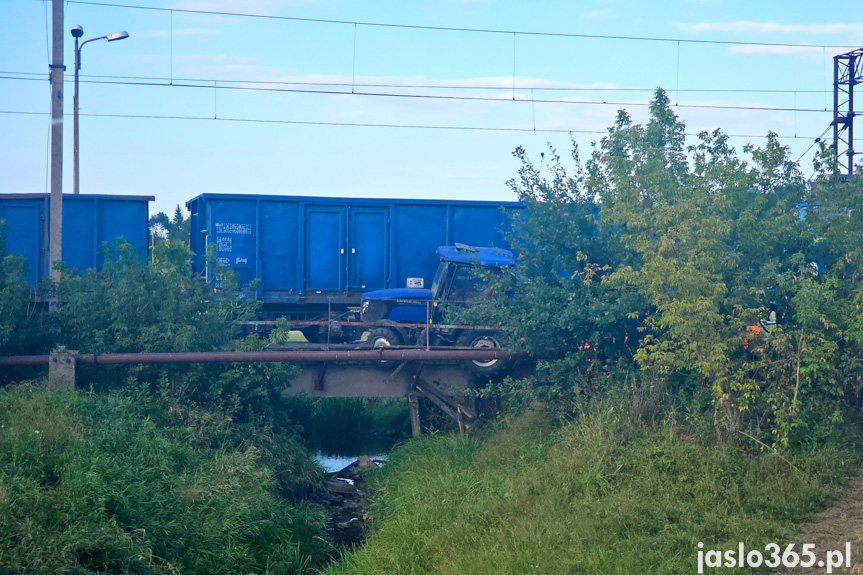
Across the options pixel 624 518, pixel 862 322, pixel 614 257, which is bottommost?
pixel 624 518

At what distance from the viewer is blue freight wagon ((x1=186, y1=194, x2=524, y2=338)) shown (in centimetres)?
1614

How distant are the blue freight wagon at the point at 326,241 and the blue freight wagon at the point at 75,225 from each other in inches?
53.9

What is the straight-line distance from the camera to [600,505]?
7422 millimetres

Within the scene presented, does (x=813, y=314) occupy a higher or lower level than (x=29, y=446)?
higher

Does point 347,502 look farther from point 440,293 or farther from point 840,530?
point 840,530

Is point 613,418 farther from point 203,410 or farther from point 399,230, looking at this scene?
point 399,230

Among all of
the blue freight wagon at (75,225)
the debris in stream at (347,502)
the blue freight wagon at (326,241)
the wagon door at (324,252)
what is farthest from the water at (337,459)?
the blue freight wagon at (75,225)

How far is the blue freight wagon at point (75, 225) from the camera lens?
15.7m

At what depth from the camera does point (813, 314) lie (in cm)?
822

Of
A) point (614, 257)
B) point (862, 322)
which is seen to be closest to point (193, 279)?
point (614, 257)

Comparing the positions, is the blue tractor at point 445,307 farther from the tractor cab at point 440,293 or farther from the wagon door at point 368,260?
the wagon door at point 368,260

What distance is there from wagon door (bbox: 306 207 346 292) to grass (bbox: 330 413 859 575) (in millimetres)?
7300

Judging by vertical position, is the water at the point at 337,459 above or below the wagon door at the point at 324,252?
below

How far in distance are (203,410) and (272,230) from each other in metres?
6.54
